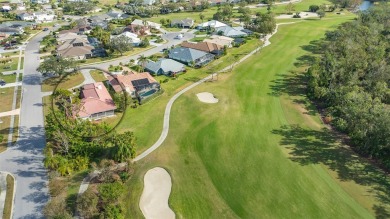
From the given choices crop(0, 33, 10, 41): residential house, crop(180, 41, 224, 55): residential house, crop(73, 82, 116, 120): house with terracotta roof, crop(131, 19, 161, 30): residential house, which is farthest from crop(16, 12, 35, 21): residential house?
crop(73, 82, 116, 120): house with terracotta roof

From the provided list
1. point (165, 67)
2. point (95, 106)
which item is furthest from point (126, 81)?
point (165, 67)

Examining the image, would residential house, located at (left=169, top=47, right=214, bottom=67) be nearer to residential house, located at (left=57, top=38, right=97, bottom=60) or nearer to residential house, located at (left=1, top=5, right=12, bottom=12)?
residential house, located at (left=57, top=38, right=97, bottom=60)

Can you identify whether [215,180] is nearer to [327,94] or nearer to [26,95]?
[327,94]

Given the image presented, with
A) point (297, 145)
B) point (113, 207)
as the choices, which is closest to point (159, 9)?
point (297, 145)

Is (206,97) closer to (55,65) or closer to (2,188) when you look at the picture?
(55,65)

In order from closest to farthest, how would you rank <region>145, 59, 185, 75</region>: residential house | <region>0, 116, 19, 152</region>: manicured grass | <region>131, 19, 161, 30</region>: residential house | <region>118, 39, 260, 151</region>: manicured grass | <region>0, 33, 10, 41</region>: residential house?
<region>0, 116, 19, 152</region>: manicured grass, <region>118, 39, 260, 151</region>: manicured grass, <region>145, 59, 185, 75</region>: residential house, <region>0, 33, 10, 41</region>: residential house, <region>131, 19, 161, 30</region>: residential house

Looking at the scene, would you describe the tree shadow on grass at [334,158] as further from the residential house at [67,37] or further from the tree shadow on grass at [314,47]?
the residential house at [67,37]

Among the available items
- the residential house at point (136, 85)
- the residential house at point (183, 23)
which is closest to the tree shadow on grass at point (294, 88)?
the residential house at point (136, 85)
